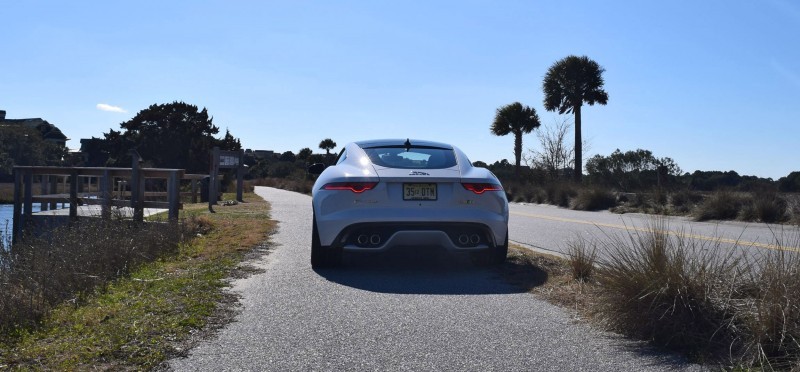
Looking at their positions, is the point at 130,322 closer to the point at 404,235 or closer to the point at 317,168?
the point at 404,235

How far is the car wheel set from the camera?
323 inches

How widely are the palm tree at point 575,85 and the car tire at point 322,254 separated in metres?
38.1

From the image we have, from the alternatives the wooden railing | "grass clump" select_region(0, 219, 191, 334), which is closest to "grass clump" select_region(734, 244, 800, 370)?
"grass clump" select_region(0, 219, 191, 334)

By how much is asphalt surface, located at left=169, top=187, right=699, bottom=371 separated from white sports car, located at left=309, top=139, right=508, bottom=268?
350mm

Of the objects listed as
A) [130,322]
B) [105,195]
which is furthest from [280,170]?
[130,322]

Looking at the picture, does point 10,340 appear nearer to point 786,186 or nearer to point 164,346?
point 164,346

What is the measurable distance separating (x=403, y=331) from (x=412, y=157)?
335cm

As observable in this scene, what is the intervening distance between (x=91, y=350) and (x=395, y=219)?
11.7ft

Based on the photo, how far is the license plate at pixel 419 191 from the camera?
25.0 feet

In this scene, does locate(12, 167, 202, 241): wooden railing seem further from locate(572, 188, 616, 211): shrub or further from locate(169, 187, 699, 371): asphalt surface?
locate(572, 188, 616, 211): shrub

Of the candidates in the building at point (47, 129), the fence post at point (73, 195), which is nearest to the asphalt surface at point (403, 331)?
the fence post at point (73, 195)

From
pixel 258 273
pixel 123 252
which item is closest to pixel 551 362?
pixel 258 273

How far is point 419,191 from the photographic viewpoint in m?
7.65

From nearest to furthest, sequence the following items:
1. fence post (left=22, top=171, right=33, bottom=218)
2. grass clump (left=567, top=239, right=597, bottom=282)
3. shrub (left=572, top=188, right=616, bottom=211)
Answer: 1. grass clump (left=567, top=239, right=597, bottom=282)
2. fence post (left=22, top=171, right=33, bottom=218)
3. shrub (left=572, top=188, right=616, bottom=211)
